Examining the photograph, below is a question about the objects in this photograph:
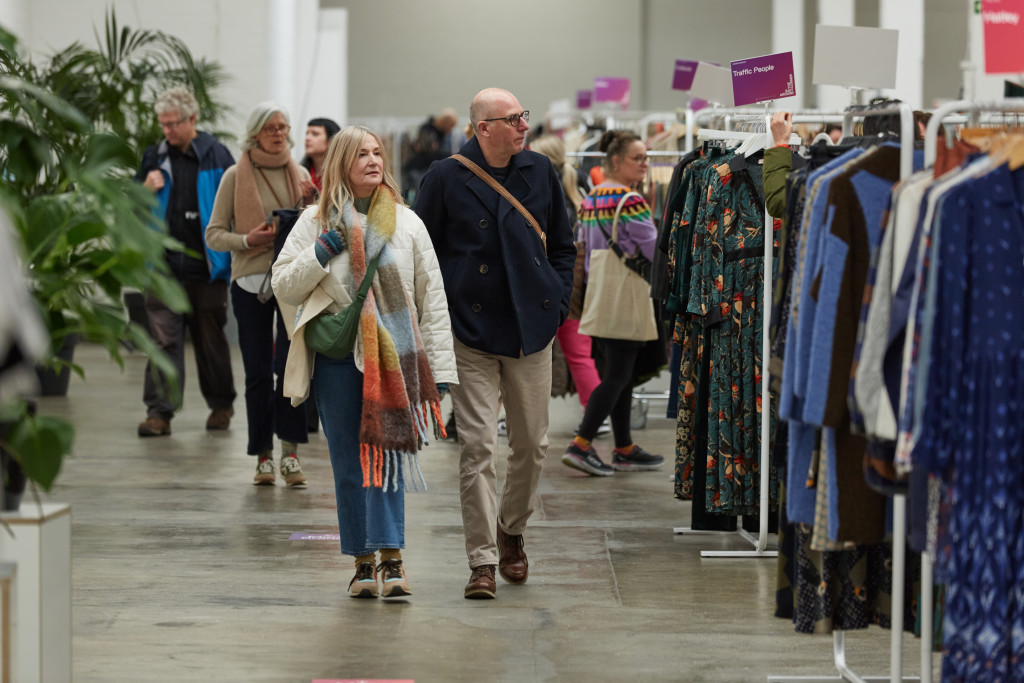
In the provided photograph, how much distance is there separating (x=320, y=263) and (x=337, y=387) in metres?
0.40

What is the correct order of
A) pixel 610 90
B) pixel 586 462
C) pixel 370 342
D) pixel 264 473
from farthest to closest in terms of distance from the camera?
pixel 610 90 < pixel 586 462 < pixel 264 473 < pixel 370 342

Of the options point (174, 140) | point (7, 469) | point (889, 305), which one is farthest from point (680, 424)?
point (174, 140)

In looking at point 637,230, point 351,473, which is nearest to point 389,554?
point 351,473

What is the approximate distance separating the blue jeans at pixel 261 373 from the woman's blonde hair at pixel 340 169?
5.61 ft

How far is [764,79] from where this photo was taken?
15.2 feet

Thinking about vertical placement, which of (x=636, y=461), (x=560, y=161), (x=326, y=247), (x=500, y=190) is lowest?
(x=636, y=461)

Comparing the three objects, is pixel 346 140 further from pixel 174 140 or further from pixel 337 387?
pixel 174 140

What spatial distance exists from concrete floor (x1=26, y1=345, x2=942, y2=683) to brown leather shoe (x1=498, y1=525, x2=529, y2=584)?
0.24 ft

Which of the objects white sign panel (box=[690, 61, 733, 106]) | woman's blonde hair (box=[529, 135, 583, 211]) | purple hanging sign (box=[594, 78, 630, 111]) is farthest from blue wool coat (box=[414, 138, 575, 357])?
purple hanging sign (box=[594, 78, 630, 111])

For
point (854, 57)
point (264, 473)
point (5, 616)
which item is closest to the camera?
point (5, 616)

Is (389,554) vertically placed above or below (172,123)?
below

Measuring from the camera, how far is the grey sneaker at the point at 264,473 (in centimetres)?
598

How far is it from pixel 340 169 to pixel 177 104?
300 cm

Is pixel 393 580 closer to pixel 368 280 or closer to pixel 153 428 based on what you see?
pixel 368 280
